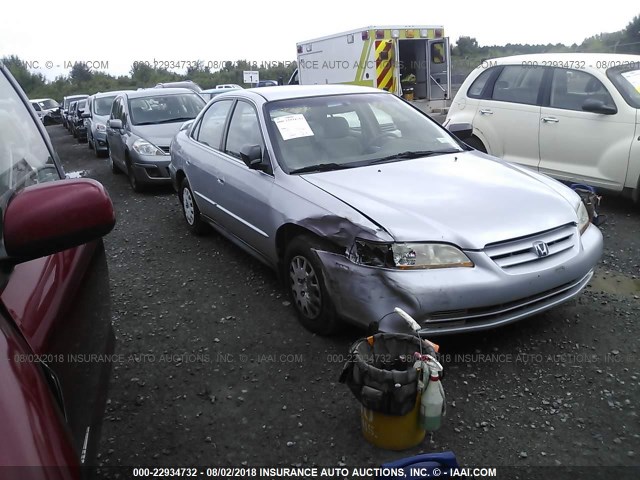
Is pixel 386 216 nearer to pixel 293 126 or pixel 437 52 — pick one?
pixel 293 126

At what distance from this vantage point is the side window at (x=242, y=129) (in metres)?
4.52

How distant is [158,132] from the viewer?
28.8 ft

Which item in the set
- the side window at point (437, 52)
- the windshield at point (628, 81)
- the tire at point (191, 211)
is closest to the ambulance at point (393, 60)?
the side window at point (437, 52)

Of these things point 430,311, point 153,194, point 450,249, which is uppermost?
point 450,249

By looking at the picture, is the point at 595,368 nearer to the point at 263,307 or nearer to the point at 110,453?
the point at 263,307

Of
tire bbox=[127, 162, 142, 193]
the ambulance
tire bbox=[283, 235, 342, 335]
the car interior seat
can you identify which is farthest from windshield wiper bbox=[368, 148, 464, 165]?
the ambulance

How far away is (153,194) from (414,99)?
314 inches

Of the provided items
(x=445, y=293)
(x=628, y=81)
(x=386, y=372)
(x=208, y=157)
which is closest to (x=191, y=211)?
(x=208, y=157)

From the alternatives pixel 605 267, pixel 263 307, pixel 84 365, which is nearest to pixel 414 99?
pixel 605 267

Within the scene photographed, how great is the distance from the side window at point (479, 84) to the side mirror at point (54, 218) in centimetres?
660

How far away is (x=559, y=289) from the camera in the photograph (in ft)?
11.2

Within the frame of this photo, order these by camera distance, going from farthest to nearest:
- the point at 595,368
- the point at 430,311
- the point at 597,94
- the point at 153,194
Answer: the point at 153,194
the point at 597,94
the point at 595,368
the point at 430,311

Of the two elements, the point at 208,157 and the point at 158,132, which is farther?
the point at 158,132

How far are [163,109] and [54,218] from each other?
8.54 m
